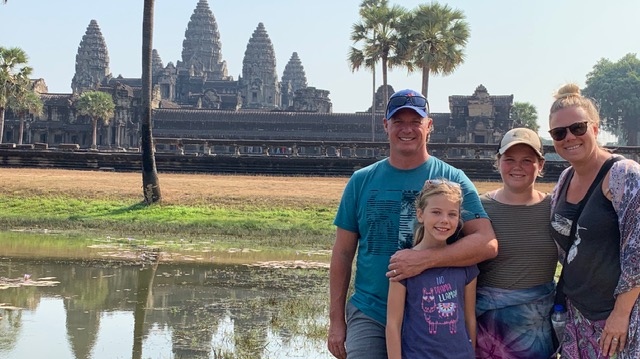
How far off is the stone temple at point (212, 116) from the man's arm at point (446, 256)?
138 ft

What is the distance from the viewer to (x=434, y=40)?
39.6 m

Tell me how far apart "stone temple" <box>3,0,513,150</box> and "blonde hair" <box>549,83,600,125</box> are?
4178cm

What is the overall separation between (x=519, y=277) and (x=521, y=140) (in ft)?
2.36

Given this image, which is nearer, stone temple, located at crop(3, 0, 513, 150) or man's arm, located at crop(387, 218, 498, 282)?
man's arm, located at crop(387, 218, 498, 282)

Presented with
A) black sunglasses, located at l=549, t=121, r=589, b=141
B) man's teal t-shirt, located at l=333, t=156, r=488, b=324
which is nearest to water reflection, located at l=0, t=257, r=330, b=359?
man's teal t-shirt, located at l=333, t=156, r=488, b=324

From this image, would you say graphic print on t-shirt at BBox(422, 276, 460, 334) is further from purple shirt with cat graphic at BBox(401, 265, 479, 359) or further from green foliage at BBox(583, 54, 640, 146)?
green foliage at BBox(583, 54, 640, 146)

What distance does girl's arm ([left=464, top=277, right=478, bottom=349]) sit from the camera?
423 centimetres

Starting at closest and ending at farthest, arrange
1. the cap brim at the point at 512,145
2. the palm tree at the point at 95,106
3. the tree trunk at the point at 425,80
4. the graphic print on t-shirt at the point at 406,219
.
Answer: the graphic print on t-shirt at the point at 406,219 → the cap brim at the point at 512,145 → the tree trunk at the point at 425,80 → the palm tree at the point at 95,106

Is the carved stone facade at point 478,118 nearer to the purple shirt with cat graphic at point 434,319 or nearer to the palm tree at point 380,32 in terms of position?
the palm tree at point 380,32

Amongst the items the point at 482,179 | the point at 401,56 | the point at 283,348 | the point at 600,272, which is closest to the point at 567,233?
the point at 600,272

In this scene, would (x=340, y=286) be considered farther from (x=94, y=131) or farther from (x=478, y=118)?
(x=94, y=131)

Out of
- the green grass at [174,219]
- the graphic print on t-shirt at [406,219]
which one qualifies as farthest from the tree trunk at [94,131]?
the graphic print on t-shirt at [406,219]

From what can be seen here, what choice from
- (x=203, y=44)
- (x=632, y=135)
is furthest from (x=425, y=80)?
(x=203, y=44)

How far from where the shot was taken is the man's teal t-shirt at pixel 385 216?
14.3 feet
